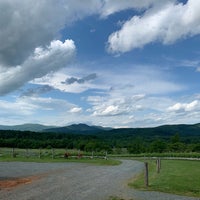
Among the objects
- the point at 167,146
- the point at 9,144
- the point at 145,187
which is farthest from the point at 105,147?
the point at 145,187

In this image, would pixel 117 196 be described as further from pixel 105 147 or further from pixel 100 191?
pixel 105 147

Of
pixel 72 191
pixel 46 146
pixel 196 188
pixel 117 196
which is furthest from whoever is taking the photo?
pixel 46 146

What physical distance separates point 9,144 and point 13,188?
111 m

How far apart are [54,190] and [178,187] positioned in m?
7.10

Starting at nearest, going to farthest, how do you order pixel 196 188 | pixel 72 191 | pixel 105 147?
1. pixel 72 191
2. pixel 196 188
3. pixel 105 147

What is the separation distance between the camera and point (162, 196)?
17234 millimetres

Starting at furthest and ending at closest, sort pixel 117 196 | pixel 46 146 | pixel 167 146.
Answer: pixel 46 146 → pixel 167 146 → pixel 117 196

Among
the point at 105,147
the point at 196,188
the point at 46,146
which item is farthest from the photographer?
the point at 46,146

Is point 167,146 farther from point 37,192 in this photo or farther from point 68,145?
point 37,192

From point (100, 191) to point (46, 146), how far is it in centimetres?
10929

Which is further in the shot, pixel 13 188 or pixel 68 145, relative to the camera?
pixel 68 145

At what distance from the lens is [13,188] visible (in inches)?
757

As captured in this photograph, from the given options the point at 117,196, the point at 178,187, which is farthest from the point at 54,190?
the point at 178,187

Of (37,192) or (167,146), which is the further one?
(167,146)
